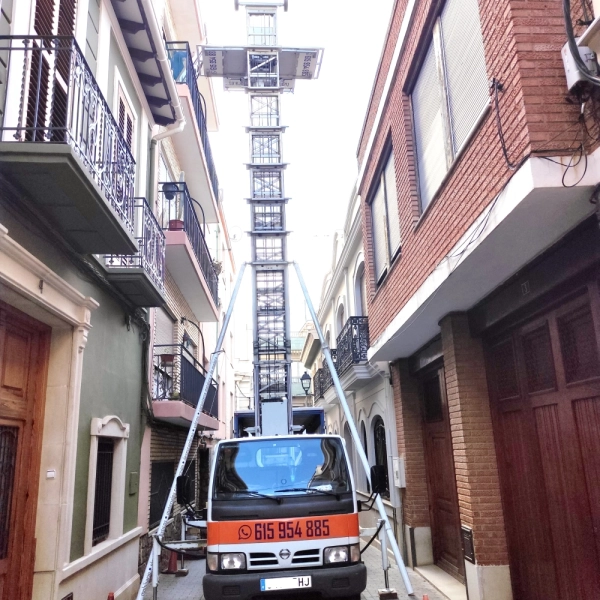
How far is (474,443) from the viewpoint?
23.6 feet

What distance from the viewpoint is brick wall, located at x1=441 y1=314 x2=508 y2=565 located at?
22.7ft

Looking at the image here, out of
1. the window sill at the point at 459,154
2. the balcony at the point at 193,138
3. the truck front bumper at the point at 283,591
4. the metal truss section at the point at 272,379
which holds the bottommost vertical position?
the truck front bumper at the point at 283,591

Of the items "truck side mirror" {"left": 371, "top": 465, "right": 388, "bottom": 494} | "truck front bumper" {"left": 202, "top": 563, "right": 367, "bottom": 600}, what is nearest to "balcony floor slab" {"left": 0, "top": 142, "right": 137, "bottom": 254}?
"truck front bumper" {"left": 202, "top": 563, "right": 367, "bottom": 600}

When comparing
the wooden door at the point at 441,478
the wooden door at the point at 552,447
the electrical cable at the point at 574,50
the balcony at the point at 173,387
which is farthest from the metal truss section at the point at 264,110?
the electrical cable at the point at 574,50

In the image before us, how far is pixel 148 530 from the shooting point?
9820 mm

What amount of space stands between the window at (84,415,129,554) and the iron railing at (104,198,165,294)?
2066 millimetres

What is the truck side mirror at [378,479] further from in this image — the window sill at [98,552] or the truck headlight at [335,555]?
the window sill at [98,552]

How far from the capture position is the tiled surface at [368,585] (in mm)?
8133

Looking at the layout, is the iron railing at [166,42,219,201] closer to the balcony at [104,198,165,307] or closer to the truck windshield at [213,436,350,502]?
the balcony at [104,198,165,307]

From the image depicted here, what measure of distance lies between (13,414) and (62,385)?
71 centimetres

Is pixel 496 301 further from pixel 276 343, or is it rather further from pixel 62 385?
pixel 62 385

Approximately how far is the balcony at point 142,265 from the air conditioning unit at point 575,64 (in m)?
5.00

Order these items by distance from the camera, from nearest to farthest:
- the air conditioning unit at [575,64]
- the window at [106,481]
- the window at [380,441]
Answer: the air conditioning unit at [575,64]
the window at [106,481]
the window at [380,441]

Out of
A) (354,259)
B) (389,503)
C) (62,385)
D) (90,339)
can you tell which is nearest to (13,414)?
(62,385)
